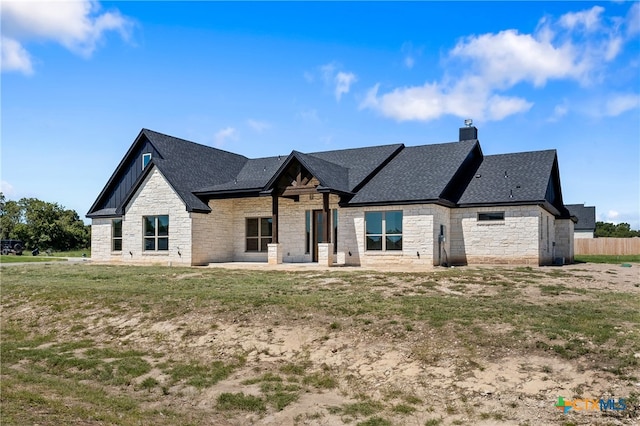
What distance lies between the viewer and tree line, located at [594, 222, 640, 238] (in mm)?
77231

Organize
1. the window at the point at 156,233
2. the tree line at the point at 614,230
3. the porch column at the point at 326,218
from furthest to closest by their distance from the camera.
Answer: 1. the tree line at the point at 614,230
2. the window at the point at 156,233
3. the porch column at the point at 326,218

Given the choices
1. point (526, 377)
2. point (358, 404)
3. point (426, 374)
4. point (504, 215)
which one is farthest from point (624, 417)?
point (504, 215)

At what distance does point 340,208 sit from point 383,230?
236 cm

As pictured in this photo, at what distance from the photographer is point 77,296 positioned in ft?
→ 56.9

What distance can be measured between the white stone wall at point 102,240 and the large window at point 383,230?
14017 mm

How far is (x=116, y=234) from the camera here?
29672mm

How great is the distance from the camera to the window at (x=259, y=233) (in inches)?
1125

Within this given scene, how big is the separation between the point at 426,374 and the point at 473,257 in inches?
619

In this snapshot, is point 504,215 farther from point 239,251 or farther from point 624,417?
point 624,417

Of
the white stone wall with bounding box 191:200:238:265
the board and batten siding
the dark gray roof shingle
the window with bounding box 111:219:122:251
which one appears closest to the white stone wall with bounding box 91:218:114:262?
the board and batten siding

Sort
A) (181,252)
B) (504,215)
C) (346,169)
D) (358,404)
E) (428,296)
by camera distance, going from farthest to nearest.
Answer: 1. (346,169)
2. (181,252)
3. (504,215)
4. (428,296)
5. (358,404)

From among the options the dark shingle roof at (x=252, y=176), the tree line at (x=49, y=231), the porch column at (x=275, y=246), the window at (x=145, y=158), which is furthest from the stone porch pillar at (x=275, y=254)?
the tree line at (x=49, y=231)

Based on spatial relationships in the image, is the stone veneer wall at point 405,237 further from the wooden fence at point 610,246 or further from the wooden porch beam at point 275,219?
the wooden fence at point 610,246

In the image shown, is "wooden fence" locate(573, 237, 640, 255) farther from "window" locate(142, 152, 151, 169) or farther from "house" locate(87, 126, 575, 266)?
"window" locate(142, 152, 151, 169)
